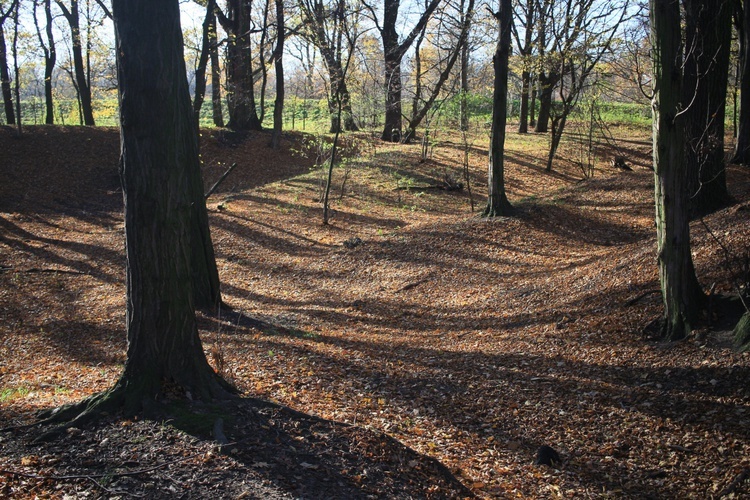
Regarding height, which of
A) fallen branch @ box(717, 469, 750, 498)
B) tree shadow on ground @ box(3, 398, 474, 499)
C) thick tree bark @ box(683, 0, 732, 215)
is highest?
thick tree bark @ box(683, 0, 732, 215)

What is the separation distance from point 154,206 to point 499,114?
9.40 meters

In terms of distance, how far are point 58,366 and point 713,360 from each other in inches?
308

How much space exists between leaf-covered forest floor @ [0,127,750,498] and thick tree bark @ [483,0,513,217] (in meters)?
0.46

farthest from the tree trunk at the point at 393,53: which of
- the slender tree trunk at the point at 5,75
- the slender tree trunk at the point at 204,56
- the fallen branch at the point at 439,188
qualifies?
the slender tree trunk at the point at 5,75

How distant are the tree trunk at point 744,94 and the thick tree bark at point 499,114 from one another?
20.0 feet

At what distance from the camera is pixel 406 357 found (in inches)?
285

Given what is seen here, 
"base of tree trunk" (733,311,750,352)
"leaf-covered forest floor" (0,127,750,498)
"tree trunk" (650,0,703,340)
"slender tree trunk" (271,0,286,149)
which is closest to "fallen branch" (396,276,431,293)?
"leaf-covered forest floor" (0,127,750,498)

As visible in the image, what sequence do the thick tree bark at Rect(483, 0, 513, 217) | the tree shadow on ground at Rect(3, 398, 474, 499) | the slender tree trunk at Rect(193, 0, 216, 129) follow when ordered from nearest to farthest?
the tree shadow on ground at Rect(3, 398, 474, 499), the thick tree bark at Rect(483, 0, 513, 217), the slender tree trunk at Rect(193, 0, 216, 129)

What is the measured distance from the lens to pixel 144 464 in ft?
11.7

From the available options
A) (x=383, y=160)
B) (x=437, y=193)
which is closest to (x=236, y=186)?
(x=383, y=160)

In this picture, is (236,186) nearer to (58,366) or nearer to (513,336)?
(58,366)

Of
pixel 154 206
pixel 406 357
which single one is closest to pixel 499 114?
pixel 406 357

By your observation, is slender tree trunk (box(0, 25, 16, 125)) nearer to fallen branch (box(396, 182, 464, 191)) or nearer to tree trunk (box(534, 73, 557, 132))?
fallen branch (box(396, 182, 464, 191))

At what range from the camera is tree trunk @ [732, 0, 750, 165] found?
13.7m
